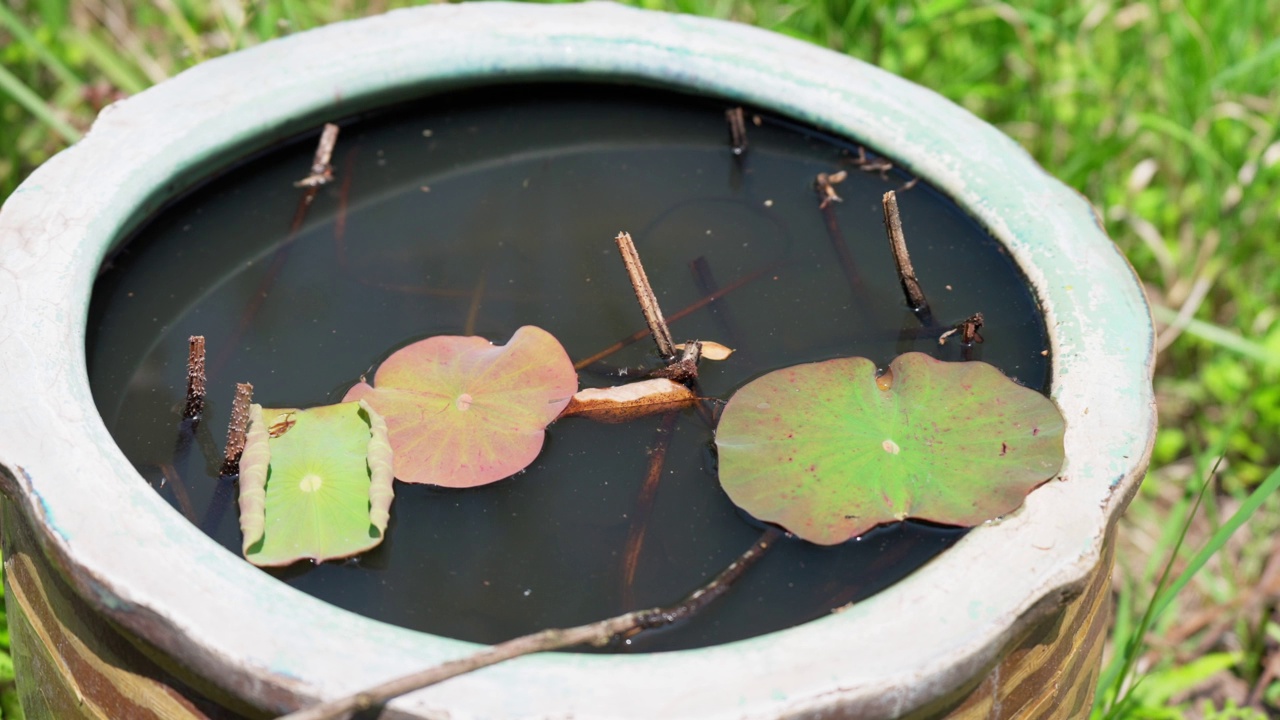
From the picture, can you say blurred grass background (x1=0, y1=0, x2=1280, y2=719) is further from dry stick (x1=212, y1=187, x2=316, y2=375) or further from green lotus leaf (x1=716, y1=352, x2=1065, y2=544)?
green lotus leaf (x1=716, y1=352, x2=1065, y2=544)

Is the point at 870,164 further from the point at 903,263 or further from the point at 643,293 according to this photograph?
the point at 643,293

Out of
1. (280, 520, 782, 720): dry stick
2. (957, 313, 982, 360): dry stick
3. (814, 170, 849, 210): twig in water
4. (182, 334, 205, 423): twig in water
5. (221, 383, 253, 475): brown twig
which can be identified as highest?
(814, 170, 849, 210): twig in water

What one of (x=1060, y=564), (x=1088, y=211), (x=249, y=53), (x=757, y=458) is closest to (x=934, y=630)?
(x=1060, y=564)

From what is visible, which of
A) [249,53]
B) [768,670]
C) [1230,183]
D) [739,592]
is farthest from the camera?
[1230,183]

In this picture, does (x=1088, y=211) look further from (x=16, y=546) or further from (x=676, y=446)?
(x=16, y=546)

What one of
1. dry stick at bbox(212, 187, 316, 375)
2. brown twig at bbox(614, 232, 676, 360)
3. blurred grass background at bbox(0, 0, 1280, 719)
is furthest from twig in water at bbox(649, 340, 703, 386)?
blurred grass background at bbox(0, 0, 1280, 719)

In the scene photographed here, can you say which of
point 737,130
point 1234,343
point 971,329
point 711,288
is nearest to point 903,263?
point 971,329

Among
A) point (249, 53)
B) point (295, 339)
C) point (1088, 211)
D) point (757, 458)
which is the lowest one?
point (757, 458)

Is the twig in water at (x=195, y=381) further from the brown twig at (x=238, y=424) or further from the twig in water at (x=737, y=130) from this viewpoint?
the twig in water at (x=737, y=130)
